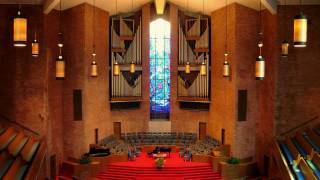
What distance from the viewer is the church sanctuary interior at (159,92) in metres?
15.0

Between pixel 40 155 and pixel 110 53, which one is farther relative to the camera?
pixel 110 53

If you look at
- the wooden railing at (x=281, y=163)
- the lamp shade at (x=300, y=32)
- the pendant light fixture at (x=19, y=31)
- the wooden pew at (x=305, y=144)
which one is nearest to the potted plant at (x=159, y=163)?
the wooden railing at (x=281, y=163)

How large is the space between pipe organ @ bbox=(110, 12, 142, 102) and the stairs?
4.41 metres

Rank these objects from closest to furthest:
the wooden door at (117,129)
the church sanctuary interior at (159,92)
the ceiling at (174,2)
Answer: the church sanctuary interior at (159,92) < the ceiling at (174,2) < the wooden door at (117,129)

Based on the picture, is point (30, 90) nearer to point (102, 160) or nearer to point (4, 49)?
point (4, 49)

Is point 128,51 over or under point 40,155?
over

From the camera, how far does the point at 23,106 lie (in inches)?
594

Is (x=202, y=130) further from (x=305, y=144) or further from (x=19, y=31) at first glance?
(x=19, y=31)

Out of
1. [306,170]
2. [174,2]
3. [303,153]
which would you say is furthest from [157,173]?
[174,2]

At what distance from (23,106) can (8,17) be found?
3.33 meters

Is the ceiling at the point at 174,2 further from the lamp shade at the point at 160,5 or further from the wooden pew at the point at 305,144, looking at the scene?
the wooden pew at the point at 305,144

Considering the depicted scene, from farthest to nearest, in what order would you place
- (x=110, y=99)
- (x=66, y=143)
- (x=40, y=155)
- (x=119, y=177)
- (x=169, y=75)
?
(x=169, y=75) → (x=110, y=99) → (x=66, y=143) → (x=119, y=177) → (x=40, y=155)

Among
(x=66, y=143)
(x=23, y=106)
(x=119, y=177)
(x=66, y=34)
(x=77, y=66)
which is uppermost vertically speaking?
(x=66, y=34)

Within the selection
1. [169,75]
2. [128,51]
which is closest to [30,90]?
[128,51]
